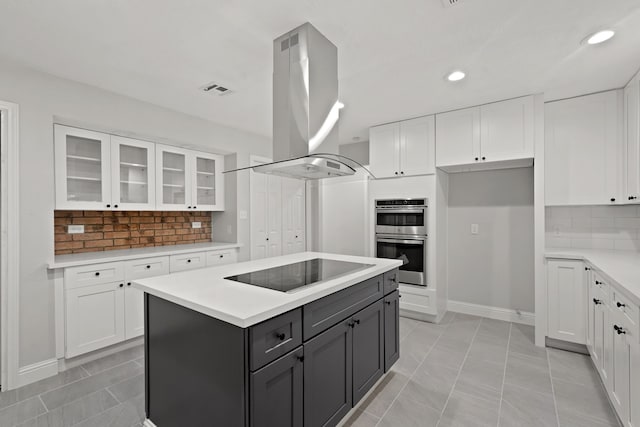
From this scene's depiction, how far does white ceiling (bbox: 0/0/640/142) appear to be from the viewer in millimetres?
1768

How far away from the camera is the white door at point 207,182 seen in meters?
3.83

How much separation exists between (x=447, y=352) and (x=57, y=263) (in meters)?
3.50

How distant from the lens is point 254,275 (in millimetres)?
1955

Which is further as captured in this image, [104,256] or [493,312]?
[493,312]

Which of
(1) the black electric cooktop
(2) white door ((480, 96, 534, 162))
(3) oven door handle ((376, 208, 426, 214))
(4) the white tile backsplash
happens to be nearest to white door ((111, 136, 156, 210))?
(1) the black electric cooktop

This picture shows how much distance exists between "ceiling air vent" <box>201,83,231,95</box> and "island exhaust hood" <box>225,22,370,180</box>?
976 millimetres

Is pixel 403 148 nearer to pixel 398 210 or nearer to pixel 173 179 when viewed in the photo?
pixel 398 210

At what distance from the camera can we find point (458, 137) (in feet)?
11.2

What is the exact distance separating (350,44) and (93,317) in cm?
313

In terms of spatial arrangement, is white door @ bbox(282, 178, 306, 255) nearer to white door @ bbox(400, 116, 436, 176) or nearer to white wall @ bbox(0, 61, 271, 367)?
white door @ bbox(400, 116, 436, 176)

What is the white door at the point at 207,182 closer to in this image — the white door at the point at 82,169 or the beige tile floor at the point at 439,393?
the white door at the point at 82,169

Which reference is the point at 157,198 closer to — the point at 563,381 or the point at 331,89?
the point at 331,89

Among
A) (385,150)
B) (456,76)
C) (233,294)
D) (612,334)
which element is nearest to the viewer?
(233,294)

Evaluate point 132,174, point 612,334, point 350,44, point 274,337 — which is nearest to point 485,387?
point 612,334
